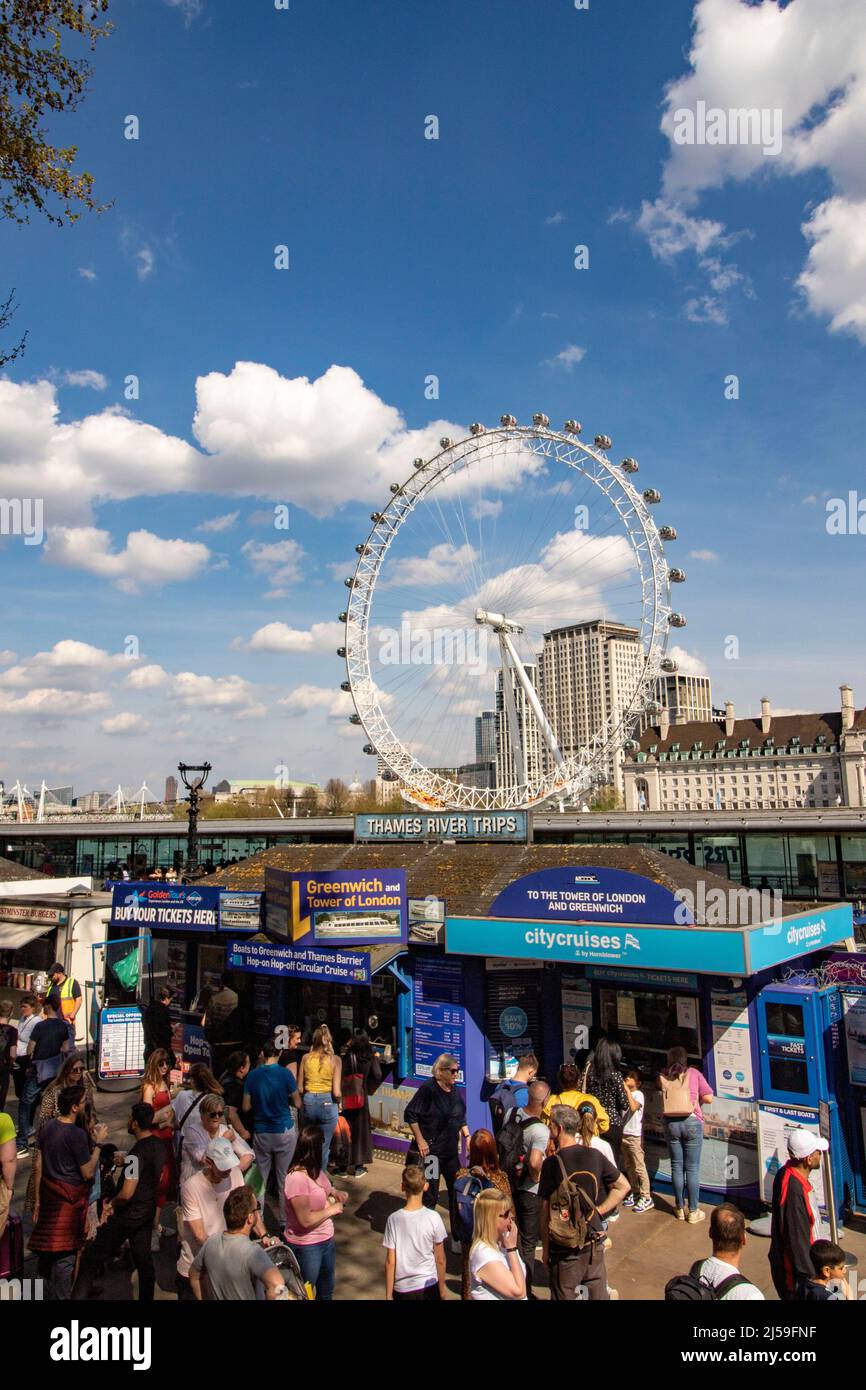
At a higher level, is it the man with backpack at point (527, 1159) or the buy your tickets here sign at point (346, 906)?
the buy your tickets here sign at point (346, 906)

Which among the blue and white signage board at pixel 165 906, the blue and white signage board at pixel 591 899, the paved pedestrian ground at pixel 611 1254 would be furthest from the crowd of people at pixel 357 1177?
the blue and white signage board at pixel 165 906

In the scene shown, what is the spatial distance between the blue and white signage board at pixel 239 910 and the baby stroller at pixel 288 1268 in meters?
8.83

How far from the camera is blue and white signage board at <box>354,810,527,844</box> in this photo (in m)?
16.8

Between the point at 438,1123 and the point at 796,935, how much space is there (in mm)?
4875

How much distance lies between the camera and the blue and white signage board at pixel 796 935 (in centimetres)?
968

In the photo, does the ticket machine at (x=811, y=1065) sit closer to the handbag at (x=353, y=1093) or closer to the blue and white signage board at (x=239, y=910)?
the handbag at (x=353, y=1093)

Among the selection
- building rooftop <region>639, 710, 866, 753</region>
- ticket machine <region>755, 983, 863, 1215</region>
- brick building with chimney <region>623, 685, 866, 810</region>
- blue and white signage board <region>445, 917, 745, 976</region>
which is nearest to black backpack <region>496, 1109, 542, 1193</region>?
blue and white signage board <region>445, 917, 745, 976</region>

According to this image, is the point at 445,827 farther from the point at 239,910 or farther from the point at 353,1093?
the point at 353,1093

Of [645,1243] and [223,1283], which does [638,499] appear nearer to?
[645,1243]

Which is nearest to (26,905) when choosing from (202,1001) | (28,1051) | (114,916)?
(114,916)

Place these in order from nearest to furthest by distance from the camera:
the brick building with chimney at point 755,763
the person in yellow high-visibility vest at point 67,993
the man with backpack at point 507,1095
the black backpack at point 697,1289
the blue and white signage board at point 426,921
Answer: the black backpack at point 697,1289, the man with backpack at point 507,1095, the blue and white signage board at point 426,921, the person in yellow high-visibility vest at point 67,993, the brick building with chimney at point 755,763

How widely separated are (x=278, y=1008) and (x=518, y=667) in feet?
129

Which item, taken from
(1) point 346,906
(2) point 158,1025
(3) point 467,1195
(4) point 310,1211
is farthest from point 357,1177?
(2) point 158,1025

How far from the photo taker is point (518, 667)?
51.9m
